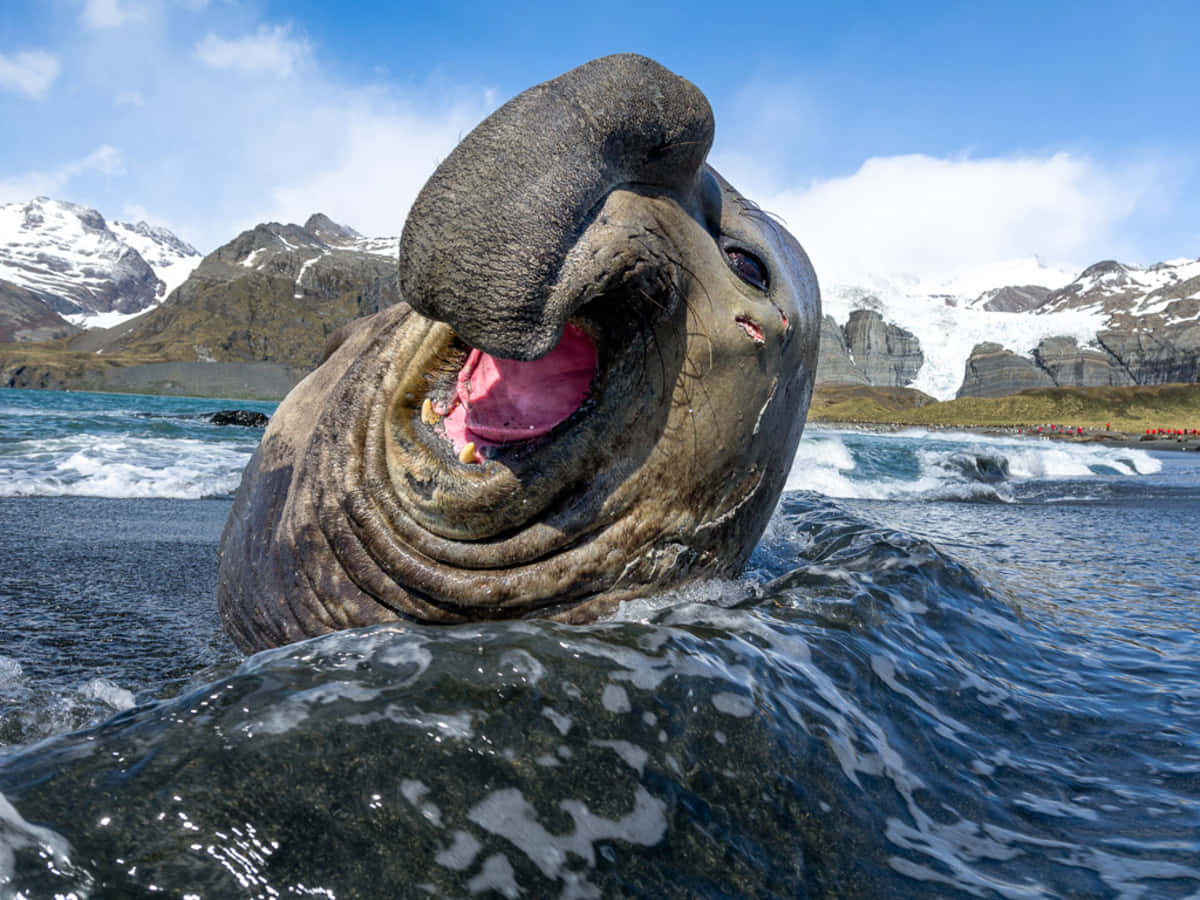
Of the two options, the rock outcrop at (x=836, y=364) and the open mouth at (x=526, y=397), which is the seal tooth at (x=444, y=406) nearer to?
the open mouth at (x=526, y=397)

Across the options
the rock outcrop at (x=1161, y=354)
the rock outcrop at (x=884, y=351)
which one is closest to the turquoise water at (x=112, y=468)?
the rock outcrop at (x=1161, y=354)

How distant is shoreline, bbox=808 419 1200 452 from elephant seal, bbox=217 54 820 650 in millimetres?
43220

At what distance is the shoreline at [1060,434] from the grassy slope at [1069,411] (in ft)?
7.66

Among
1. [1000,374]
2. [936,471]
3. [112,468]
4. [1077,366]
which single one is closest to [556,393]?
[112,468]

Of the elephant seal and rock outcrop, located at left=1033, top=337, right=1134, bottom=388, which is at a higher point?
rock outcrop, located at left=1033, top=337, right=1134, bottom=388

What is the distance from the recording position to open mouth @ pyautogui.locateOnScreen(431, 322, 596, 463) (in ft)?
8.48

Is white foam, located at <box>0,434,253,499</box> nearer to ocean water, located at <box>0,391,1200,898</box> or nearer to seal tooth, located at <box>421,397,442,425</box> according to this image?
ocean water, located at <box>0,391,1200,898</box>

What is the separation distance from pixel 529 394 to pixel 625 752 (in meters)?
1.25

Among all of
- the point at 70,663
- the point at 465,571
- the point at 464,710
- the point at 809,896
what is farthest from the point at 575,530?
the point at 70,663

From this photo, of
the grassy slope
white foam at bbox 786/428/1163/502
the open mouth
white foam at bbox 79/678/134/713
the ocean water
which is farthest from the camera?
the grassy slope

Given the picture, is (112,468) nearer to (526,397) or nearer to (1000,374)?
(526,397)

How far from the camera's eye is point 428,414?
2738 millimetres

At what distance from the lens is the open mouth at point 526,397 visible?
102 inches

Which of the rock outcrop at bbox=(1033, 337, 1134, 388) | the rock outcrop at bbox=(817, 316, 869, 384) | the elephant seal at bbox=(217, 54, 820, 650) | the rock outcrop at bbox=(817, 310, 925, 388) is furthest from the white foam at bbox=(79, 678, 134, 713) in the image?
the rock outcrop at bbox=(817, 310, 925, 388)
